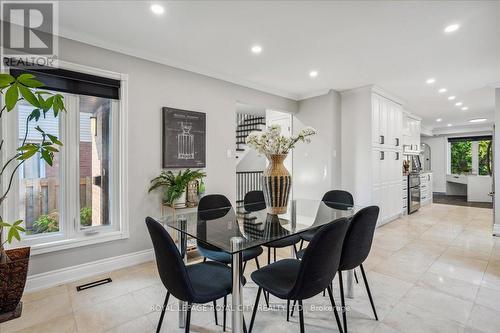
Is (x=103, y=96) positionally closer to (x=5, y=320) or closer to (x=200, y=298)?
(x=5, y=320)

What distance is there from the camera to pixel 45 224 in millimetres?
2590

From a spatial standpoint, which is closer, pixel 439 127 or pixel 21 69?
pixel 21 69

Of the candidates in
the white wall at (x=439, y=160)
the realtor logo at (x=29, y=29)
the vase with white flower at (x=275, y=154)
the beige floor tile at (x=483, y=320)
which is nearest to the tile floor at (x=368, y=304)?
the beige floor tile at (x=483, y=320)

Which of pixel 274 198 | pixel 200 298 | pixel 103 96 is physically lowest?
pixel 200 298

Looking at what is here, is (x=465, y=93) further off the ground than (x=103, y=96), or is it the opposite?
(x=465, y=93)

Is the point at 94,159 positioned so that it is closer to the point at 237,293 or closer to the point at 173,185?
the point at 173,185

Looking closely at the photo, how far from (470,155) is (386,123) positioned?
6.99 m

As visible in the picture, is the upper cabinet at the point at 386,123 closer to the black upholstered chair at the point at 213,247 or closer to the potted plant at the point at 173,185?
the black upholstered chair at the point at 213,247

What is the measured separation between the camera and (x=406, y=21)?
2355 millimetres

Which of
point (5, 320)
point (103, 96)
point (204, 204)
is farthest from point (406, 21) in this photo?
point (5, 320)

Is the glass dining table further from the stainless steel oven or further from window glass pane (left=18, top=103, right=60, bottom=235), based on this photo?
the stainless steel oven

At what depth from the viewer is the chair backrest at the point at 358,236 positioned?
178 centimetres

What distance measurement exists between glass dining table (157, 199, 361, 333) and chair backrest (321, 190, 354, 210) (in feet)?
0.03

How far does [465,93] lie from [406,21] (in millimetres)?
3659
